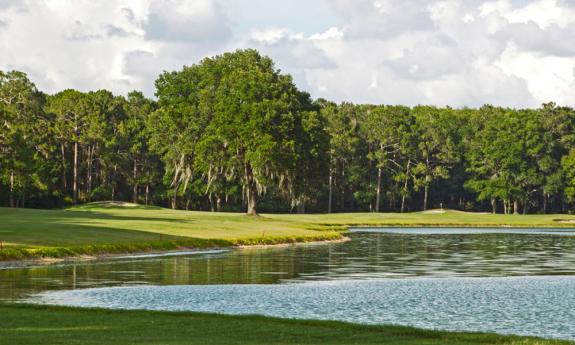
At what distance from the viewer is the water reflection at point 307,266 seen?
41.0m

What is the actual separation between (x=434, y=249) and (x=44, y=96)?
87.0 metres

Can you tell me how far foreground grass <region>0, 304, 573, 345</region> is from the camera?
2125 centimetres

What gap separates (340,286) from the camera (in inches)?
1542

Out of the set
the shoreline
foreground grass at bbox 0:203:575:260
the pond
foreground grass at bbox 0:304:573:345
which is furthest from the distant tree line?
foreground grass at bbox 0:304:573:345

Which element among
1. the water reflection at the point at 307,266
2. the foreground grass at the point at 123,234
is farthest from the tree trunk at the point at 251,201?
the water reflection at the point at 307,266

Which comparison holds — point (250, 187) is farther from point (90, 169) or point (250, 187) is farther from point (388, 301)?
point (388, 301)

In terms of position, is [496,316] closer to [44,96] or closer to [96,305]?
[96,305]

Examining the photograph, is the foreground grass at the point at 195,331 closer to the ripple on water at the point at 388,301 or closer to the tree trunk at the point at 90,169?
the ripple on water at the point at 388,301

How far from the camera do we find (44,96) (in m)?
140

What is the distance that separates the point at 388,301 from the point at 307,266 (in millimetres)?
18092

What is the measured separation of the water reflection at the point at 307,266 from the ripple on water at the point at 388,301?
3.13 metres

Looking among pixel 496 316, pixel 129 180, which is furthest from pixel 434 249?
pixel 129 180

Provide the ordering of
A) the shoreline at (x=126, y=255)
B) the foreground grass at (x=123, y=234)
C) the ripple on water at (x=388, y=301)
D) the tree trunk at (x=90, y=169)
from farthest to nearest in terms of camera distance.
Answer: the tree trunk at (x=90, y=169) < the foreground grass at (x=123, y=234) < the shoreline at (x=126, y=255) < the ripple on water at (x=388, y=301)

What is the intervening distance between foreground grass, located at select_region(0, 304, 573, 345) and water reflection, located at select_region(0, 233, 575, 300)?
8909 millimetres
